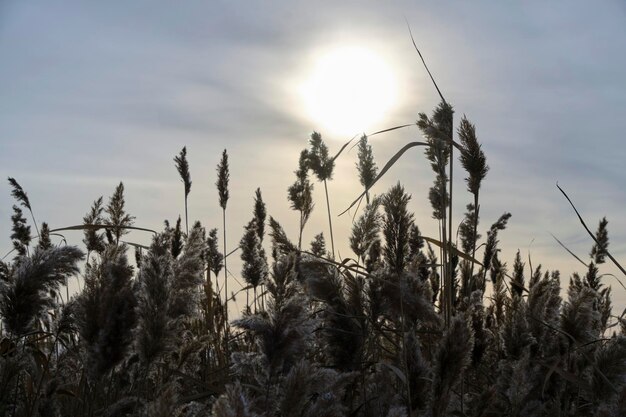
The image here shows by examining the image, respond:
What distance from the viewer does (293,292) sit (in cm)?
212

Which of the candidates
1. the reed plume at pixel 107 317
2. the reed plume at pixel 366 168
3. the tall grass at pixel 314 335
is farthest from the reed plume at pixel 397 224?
the reed plume at pixel 366 168

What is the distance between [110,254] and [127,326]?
1.11ft

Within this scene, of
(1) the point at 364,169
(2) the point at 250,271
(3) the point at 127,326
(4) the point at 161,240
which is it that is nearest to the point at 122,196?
(2) the point at 250,271

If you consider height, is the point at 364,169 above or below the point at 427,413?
above

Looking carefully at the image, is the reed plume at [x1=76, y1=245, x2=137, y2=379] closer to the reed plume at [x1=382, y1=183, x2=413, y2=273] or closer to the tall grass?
the tall grass

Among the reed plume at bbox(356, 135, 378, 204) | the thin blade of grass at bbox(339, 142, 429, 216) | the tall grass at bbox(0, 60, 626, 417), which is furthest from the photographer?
the reed plume at bbox(356, 135, 378, 204)

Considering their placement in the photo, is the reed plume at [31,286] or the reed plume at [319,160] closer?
the reed plume at [31,286]

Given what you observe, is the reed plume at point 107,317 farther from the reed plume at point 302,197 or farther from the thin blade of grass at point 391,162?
the reed plume at point 302,197

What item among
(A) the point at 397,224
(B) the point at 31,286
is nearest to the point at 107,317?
(B) the point at 31,286

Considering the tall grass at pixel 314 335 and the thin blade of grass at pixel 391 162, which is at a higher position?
the thin blade of grass at pixel 391 162

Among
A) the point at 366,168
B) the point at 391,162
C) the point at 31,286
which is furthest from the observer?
the point at 366,168

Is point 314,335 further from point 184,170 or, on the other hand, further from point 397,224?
point 184,170

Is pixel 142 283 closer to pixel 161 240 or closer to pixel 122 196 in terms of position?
pixel 161 240

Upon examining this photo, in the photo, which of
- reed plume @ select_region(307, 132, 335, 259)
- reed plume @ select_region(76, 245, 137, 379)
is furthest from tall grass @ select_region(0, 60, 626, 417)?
reed plume @ select_region(307, 132, 335, 259)
